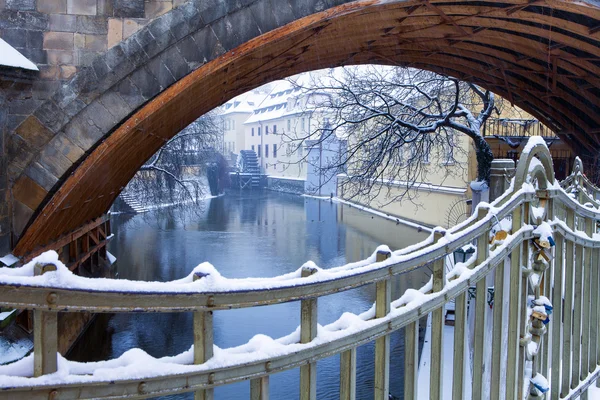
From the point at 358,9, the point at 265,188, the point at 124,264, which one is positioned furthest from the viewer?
the point at 265,188

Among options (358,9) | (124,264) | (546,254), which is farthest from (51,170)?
(124,264)

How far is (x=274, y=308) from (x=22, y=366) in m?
12.5

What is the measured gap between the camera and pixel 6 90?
5789 mm

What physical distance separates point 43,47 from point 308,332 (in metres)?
5.39

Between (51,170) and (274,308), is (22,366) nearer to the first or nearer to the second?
(51,170)

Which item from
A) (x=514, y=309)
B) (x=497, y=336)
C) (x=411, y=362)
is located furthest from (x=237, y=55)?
(x=411, y=362)

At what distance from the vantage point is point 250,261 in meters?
19.2

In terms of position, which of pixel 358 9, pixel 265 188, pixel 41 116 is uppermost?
pixel 358 9

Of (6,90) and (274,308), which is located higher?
(6,90)

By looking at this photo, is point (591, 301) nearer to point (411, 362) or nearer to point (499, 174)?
point (411, 362)

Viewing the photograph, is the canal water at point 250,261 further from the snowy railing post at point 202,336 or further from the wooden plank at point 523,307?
the snowy railing post at point 202,336

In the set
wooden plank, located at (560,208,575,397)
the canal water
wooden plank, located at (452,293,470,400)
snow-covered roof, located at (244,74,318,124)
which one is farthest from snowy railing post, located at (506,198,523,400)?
snow-covered roof, located at (244,74,318,124)

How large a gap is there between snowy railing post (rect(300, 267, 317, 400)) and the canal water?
707 centimetres

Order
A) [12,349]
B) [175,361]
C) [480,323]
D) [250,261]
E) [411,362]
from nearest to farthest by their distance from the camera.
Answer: [175,361]
[411,362]
[480,323]
[12,349]
[250,261]
